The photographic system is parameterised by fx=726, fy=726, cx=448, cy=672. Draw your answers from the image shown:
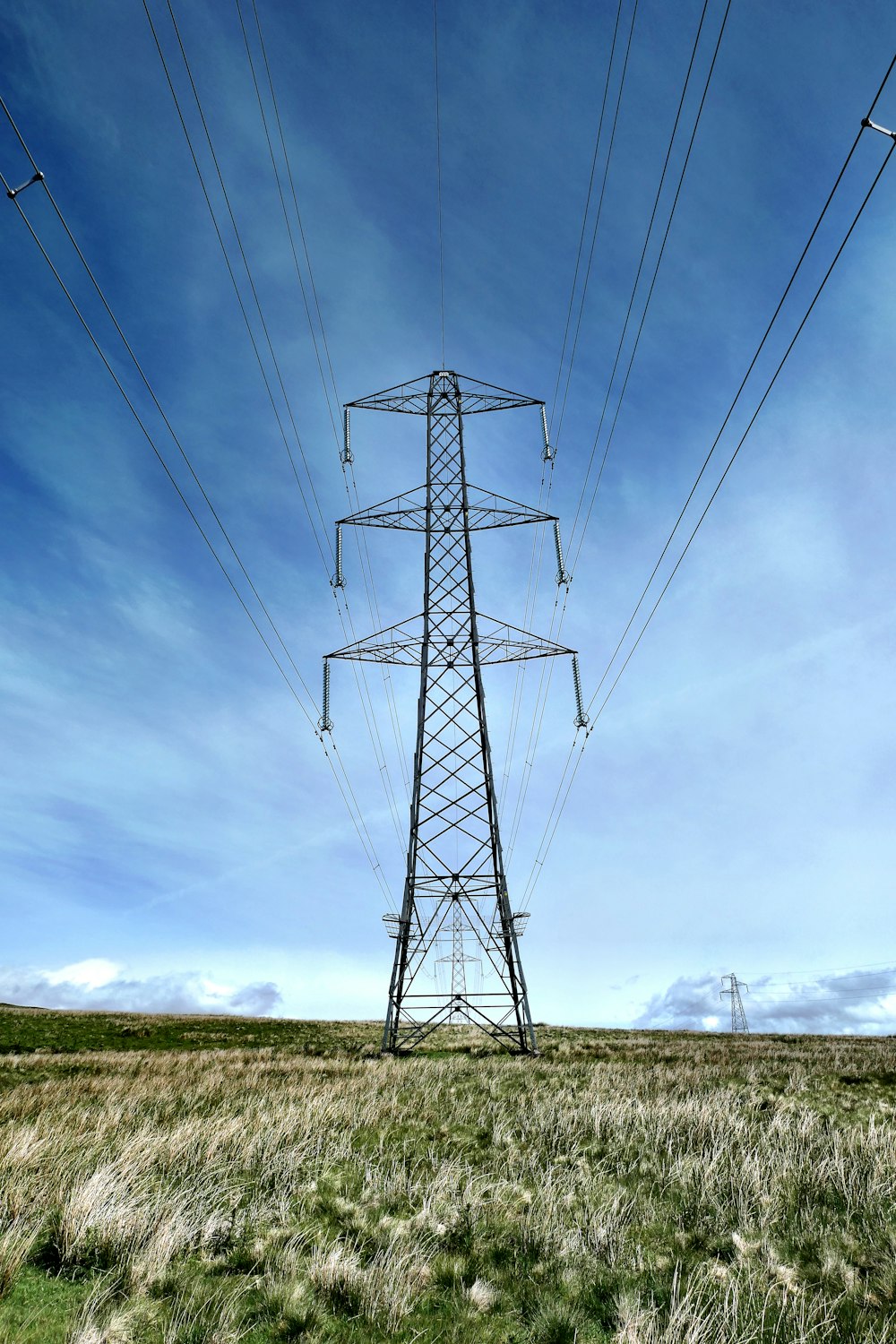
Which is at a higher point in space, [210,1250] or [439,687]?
[439,687]

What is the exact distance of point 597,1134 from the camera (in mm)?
9469

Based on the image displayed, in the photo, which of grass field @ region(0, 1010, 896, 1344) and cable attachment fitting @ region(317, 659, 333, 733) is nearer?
grass field @ region(0, 1010, 896, 1344)

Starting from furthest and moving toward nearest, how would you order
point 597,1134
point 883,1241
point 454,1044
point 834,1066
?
point 454,1044 < point 834,1066 < point 597,1134 < point 883,1241

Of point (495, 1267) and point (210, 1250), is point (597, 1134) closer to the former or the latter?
point (495, 1267)

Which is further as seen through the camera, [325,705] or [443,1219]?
[325,705]

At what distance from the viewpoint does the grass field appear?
4402mm

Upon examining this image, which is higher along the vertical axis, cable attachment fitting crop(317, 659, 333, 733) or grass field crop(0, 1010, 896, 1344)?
cable attachment fitting crop(317, 659, 333, 733)

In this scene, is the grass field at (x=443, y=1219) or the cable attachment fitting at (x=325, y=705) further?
the cable attachment fitting at (x=325, y=705)

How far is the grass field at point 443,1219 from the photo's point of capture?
14.4 feet

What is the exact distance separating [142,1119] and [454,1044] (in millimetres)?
20894

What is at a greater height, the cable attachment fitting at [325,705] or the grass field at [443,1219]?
the cable attachment fitting at [325,705]

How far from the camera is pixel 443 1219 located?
6.06m

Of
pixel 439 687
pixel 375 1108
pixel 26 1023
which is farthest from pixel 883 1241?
pixel 26 1023

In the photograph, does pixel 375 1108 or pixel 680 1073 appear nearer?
pixel 375 1108
